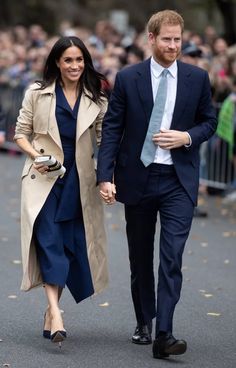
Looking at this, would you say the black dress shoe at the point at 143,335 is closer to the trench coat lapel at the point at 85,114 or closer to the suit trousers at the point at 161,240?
the suit trousers at the point at 161,240

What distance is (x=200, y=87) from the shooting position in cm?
727

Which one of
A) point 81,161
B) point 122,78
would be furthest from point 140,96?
point 81,161

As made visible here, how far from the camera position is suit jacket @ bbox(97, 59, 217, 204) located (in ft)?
23.6

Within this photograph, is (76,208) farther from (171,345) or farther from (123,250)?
(123,250)

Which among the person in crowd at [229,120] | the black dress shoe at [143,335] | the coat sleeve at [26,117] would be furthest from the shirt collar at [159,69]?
the person in crowd at [229,120]

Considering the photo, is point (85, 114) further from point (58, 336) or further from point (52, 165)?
point (58, 336)

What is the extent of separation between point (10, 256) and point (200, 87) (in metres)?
4.44

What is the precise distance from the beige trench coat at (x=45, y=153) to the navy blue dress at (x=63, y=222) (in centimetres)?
4

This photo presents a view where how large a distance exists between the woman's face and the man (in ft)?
1.15

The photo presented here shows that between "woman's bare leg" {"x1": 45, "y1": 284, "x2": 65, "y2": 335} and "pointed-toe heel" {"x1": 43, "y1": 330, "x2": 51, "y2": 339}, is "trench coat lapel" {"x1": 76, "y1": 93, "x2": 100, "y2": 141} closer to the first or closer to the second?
"woman's bare leg" {"x1": 45, "y1": 284, "x2": 65, "y2": 335}

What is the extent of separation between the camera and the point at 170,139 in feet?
23.2

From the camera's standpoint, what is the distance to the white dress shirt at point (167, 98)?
284 inches

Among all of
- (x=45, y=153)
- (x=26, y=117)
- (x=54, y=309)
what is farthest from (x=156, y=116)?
(x=54, y=309)

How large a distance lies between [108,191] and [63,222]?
0.53 m
